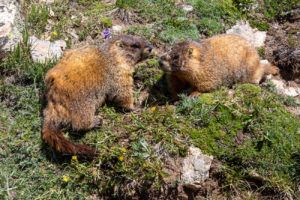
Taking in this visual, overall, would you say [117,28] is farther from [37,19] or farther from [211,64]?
[211,64]

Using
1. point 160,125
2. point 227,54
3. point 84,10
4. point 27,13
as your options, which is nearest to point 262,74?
point 227,54

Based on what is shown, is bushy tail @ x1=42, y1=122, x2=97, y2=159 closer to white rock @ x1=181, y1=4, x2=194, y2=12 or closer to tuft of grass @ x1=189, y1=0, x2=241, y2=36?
tuft of grass @ x1=189, y1=0, x2=241, y2=36

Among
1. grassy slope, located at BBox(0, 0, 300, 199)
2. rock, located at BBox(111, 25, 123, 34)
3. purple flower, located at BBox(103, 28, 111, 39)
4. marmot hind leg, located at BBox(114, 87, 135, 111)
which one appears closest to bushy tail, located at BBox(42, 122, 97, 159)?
grassy slope, located at BBox(0, 0, 300, 199)

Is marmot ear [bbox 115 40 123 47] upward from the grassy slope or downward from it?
upward

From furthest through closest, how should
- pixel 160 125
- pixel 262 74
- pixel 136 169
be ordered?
1. pixel 262 74
2. pixel 160 125
3. pixel 136 169

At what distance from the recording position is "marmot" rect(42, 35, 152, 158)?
649cm

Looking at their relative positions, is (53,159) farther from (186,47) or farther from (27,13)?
(27,13)

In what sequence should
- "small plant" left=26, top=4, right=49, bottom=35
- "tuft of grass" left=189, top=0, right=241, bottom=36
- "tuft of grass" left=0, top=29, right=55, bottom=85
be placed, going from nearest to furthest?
1. "tuft of grass" left=0, top=29, right=55, bottom=85
2. "small plant" left=26, top=4, right=49, bottom=35
3. "tuft of grass" left=189, top=0, right=241, bottom=36

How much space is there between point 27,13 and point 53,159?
125 inches

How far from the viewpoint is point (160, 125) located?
259 inches

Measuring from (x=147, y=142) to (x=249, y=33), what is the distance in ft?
12.1

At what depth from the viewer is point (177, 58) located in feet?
23.1

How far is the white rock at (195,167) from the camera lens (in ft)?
20.1

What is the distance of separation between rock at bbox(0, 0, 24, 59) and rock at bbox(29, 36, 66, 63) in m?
0.26
